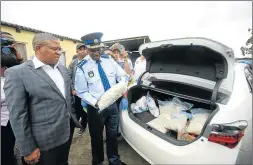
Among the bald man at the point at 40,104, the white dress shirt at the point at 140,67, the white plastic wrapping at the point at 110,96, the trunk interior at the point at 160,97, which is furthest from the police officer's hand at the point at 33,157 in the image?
the white dress shirt at the point at 140,67

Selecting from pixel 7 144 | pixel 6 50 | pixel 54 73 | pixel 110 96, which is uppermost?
pixel 6 50

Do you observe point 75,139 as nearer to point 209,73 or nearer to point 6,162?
point 6,162

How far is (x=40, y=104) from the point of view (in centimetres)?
162

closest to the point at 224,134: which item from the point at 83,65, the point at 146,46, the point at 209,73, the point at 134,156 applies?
the point at 209,73

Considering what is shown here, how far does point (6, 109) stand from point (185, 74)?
2.26m

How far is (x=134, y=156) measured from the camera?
107 inches

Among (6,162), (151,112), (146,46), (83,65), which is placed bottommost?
(6,162)

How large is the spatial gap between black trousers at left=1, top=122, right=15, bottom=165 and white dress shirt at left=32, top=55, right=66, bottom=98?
3.41 ft

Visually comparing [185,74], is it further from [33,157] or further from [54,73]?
[33,157]

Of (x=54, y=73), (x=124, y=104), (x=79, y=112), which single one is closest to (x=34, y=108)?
(x=54, y=73)

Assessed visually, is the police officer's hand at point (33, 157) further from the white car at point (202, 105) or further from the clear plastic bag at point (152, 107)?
the clear plastic bag at point (152, 107)

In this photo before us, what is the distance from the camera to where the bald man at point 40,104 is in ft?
4.97

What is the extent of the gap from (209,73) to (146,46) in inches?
33.0

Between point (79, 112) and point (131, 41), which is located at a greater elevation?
point (131, 41)
